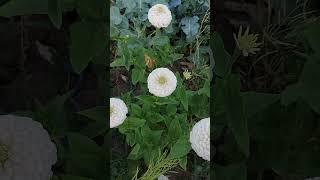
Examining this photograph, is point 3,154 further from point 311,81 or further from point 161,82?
point 311,81

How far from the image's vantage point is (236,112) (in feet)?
3.41

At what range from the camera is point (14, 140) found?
102cm

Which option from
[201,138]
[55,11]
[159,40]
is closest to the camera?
[55,11]

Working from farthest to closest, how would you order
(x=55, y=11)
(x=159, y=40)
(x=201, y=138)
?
(x=159, y=40) < (x=201, y=138) < (x=55, y=11)

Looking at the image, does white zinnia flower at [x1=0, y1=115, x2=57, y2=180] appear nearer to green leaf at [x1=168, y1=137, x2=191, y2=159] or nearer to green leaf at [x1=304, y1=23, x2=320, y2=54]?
green leaf at [x1=168, y1=137, x2=191, y2=159]

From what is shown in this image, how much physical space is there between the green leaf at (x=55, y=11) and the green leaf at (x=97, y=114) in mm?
195

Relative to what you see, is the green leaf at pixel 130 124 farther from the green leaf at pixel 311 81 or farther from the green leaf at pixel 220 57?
the green leaf at pixel 311 81

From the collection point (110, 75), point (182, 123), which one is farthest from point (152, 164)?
point (110, 75)

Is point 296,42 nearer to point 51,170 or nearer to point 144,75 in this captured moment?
point 144,75

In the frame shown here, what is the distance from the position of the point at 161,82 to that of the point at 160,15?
159 mm

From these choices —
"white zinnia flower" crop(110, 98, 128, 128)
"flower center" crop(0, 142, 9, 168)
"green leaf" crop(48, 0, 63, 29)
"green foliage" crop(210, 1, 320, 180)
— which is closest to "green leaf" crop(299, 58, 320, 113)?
"green foliage" crop(210, 1, 320, 180)

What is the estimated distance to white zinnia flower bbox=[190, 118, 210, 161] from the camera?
1.11m

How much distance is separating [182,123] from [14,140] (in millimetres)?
392

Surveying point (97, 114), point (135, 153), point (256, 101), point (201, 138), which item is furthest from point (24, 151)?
point (256, 101)
